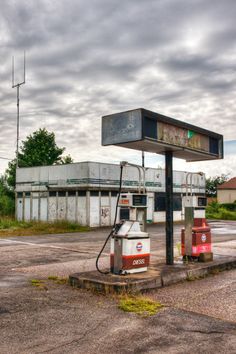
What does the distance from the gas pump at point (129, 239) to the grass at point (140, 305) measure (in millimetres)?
1134

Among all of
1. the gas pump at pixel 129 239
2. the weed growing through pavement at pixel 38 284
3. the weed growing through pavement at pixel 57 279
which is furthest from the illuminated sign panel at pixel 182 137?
the weed growing through pavement at pixel 38 284

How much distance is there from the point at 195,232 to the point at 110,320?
4678 millimetres

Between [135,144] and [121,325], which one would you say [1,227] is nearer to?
[135,144]

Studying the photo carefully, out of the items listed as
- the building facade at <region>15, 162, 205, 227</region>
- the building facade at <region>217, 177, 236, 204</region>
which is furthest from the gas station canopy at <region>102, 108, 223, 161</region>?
the building facade at <region>217, 177, 236, 204</region>

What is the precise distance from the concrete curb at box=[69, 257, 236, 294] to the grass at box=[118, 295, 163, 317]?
363 mm

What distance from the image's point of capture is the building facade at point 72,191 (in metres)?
27.5

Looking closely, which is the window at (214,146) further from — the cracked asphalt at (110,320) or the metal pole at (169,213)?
the cracked asphalt at (110,320)

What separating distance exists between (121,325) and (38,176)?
25.6m

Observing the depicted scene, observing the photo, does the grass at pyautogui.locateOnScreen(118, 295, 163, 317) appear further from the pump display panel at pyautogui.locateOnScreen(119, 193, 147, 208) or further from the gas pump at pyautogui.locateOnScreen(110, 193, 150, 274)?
the pump display panel at pyautogui.locateOnScreen(119, 193, 147, 208)

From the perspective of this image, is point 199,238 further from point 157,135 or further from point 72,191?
point 72,191

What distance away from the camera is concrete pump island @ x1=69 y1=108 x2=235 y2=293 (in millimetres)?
8000

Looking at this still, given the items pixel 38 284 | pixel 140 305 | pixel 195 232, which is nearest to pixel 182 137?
pixel 195 232

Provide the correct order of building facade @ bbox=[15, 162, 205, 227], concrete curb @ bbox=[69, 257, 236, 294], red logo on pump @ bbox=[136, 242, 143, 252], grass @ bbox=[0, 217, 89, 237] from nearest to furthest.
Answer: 1. concrete curb @ bbox=[69, 257, 236, 294]
2. red logo on pump @ bbox=[136, 242, 143, 252]
3. grass @ bbox=[0, 217, 89, 237]
4. building facade @ bbox=[15, 162, 205, 227]

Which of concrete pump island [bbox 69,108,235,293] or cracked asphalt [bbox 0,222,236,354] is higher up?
concrete pump island [bbox 69,108,235,293]
